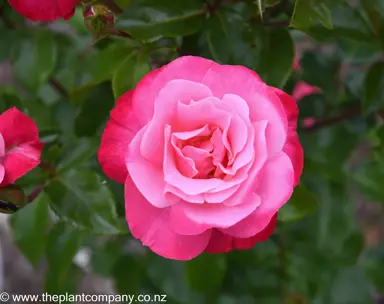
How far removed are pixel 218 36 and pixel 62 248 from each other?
0.33 metres

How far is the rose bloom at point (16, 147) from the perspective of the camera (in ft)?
1.28

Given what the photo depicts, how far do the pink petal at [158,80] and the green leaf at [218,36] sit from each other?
0.12 m

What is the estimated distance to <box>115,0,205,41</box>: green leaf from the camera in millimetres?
455

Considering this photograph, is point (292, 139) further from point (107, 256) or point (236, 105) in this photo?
point (107, 256)

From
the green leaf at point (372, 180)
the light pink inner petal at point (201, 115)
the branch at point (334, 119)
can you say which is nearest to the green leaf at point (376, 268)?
the green leaf at point (372, 180)

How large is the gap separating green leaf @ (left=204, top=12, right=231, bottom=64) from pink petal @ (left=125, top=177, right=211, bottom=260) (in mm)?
183

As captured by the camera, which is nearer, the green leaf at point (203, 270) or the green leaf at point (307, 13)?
the green leaf at point (307, 13)

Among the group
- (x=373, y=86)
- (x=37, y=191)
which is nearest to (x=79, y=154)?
(x=37, y=191)

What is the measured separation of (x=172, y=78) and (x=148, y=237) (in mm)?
121

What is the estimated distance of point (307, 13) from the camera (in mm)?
432

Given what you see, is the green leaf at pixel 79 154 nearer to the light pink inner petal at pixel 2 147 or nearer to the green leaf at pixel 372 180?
the light pink inner petal at pixel 2 147

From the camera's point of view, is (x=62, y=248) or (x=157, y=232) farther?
(x=62, y=248)

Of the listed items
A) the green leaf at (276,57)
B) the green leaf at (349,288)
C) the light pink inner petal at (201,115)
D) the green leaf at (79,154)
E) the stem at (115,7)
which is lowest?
the green leaf at (349,288)

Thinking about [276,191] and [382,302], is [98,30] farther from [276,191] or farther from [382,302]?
[382,302]
